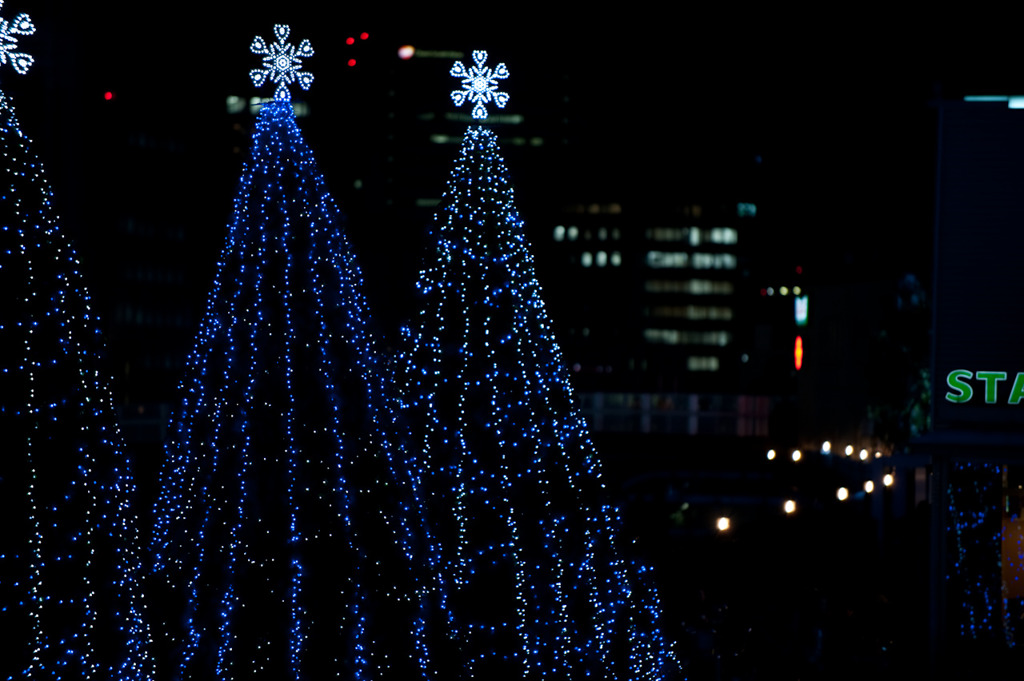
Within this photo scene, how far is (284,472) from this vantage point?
9531 mm

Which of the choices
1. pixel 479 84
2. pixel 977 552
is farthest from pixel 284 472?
pixel 977 552

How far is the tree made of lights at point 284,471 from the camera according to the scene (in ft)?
31.6

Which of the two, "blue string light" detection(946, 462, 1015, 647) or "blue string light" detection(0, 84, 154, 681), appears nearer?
"blue string light" detection(0, 84, 154, 681)

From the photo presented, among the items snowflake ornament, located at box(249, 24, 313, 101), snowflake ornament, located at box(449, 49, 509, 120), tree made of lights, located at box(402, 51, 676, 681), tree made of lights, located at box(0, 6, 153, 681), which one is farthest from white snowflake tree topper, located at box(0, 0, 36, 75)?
tree made of lights, located at box(402, 51, 676, 681)

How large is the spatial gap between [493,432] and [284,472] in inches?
89.3

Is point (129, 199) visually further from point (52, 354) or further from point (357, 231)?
point (52, 354)

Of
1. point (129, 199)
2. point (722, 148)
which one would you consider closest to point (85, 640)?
point (129, 199)

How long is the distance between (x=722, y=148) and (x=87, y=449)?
110201 millimetres

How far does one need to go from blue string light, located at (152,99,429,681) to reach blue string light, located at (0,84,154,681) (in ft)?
2.86

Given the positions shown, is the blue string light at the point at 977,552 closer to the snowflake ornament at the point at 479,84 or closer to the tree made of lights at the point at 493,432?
the tree made of lights at the point at 493,432

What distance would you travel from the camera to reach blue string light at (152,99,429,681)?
9.62 metres

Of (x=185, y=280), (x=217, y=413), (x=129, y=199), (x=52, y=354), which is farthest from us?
(x=185, y=280)

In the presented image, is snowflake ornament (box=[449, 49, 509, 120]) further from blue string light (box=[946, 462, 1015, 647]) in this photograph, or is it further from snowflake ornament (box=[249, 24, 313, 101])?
blue string light (box=[946, 462, 1015, 647])

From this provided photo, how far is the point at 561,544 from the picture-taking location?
36.9ft
